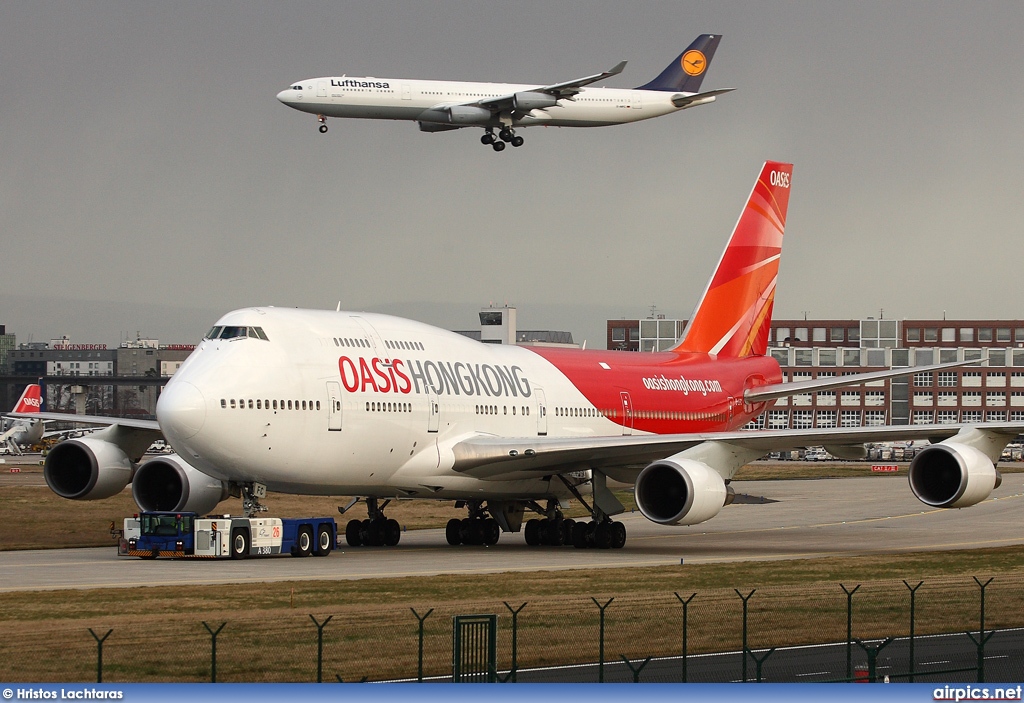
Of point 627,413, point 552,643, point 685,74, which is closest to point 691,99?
point 685,74

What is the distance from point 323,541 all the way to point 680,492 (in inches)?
373

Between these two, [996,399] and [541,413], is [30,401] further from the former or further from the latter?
[996,399]

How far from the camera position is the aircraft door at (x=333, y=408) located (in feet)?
121

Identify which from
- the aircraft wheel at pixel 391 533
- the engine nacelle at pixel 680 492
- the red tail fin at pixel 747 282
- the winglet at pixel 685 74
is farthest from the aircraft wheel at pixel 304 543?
the winglet at pixel 685 74

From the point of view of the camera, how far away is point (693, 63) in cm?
7825

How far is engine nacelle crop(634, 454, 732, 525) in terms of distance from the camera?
37.0 meters

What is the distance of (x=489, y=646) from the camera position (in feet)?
56.2

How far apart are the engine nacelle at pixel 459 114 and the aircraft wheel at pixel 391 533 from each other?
2720 centimetres

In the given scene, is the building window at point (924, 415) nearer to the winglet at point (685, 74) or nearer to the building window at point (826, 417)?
the building window at point (826, 417)

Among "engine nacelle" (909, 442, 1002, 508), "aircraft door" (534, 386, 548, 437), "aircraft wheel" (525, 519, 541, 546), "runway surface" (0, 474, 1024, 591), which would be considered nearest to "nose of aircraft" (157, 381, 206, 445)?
"runway surface" (0, 474, 1024, 591)

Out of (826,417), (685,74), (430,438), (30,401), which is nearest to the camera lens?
(430,438)

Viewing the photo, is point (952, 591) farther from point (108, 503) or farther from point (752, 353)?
point (108, 503)

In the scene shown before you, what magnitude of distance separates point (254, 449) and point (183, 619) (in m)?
11.5

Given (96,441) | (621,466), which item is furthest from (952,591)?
(96,441)
